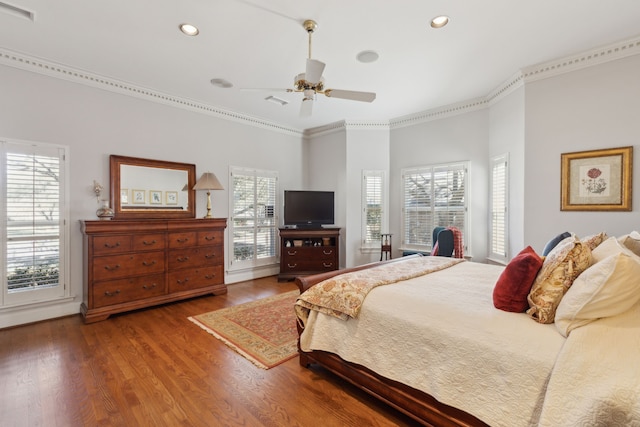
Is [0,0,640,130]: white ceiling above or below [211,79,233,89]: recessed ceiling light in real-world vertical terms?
below

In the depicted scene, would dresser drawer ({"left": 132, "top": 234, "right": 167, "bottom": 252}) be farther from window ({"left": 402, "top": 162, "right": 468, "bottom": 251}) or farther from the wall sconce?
window ({"left": 402, "top": 162, "right": 468, "bottom": 251})

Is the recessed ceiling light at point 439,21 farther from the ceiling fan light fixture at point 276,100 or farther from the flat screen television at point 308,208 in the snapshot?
the flat screen television at point 308,208

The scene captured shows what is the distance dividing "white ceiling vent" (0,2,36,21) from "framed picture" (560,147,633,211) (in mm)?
5500

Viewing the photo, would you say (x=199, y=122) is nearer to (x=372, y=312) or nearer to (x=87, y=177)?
(x=87, y=177)

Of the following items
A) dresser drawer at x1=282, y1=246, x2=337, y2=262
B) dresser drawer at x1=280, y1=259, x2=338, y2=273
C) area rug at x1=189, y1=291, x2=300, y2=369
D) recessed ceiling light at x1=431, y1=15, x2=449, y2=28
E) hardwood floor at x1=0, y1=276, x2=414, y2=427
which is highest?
recessed ceiling light at x1=431, y1=15, x2=449, y2=28

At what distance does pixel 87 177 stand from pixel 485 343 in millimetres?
4490

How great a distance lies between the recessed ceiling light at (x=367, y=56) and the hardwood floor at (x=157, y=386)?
3178 millimetres

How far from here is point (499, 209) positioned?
4188mm

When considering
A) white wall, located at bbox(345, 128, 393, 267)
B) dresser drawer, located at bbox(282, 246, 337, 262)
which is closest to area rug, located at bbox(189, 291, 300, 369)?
dresser drawer, located at bbox(282, 246, 337, 262)

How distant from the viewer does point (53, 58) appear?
3287 millimetres

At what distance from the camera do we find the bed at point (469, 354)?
112 cm

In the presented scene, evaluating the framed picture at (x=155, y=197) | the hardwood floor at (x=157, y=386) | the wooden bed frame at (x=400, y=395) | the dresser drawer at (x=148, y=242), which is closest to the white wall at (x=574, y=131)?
the wooden bed frame at (x=400, y=395)

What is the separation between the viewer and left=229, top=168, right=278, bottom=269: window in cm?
512

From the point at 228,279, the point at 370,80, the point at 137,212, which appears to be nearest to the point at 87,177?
the point at 137,212
